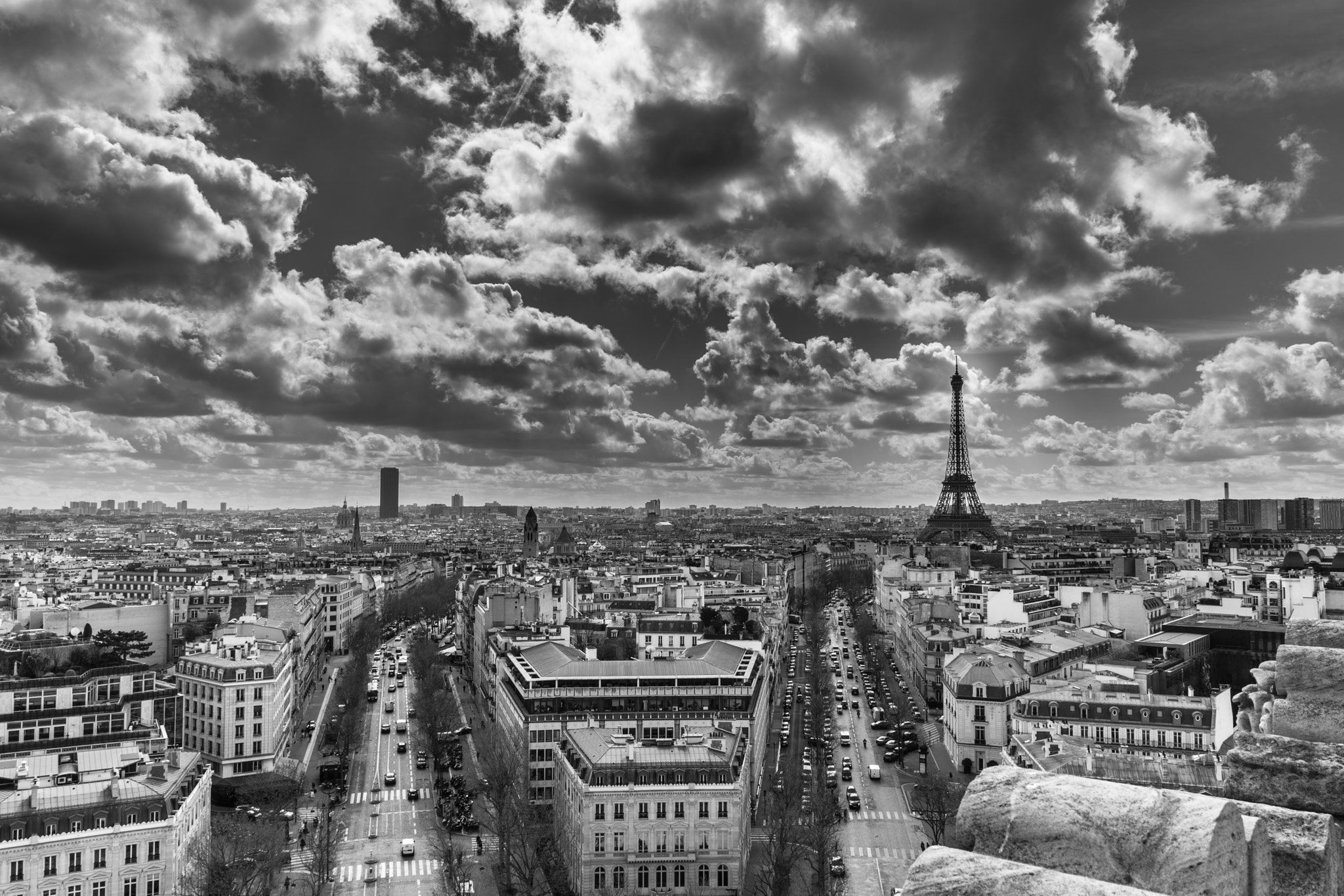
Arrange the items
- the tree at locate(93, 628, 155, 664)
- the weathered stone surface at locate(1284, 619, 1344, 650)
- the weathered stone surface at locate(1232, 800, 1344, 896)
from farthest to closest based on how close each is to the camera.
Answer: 1. the tree at locate(93, 628, 155, 664)
2. the weathered stone surface at locate(1284, 619, 1344, 650)
3. the weathered stone surface at locate(1232, 800, 1344, 896)

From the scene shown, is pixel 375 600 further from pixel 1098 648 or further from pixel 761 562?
pixel 1098 648

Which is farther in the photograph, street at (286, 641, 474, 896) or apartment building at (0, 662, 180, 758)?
apartment building at (0, 662, 180, 758)

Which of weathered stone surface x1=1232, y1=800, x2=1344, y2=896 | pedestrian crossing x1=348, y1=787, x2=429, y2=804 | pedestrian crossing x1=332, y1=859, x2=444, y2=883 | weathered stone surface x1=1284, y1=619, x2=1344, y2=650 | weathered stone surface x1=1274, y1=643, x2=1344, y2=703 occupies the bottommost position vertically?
pedestrian crossing x1=332, y1=859, x2=444, y2=883

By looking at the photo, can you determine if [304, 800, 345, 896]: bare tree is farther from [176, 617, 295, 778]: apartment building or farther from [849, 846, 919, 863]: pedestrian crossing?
[849, 846, 919, 863]: pedestrian crossing

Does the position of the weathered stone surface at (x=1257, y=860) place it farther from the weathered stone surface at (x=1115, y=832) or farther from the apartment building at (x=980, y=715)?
the apartment building at (x=980, y=715)

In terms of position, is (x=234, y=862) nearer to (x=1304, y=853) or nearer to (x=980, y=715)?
(x=980, y=715)

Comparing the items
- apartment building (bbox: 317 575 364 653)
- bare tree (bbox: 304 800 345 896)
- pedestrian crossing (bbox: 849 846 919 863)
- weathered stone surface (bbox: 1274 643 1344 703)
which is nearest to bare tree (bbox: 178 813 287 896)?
bare tree (bbox: 304 800 345 896)
